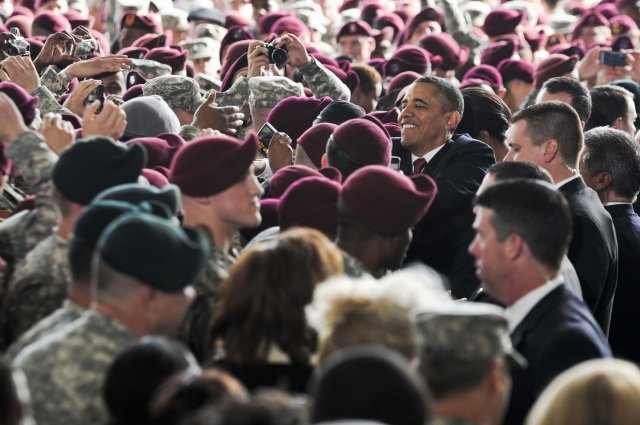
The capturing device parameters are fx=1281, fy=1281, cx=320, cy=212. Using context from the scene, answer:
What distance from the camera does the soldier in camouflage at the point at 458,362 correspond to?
3266mm

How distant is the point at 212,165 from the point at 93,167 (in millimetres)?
502

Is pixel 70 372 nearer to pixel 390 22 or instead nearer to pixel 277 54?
pixel 277 54

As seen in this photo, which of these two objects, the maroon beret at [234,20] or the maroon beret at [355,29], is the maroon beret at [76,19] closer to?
the maroon beret at [234,20]

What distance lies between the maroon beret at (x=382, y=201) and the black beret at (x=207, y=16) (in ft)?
27.4

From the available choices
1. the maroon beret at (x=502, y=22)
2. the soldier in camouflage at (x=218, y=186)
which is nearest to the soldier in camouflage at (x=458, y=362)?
the soldier in camouflage at (x=218, y=186)

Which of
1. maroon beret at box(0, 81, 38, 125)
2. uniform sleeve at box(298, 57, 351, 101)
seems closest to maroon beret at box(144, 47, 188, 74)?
uniform sleeve at box(298, 57, 351, 101)

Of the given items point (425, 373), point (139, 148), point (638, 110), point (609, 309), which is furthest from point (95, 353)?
point (638, 110)

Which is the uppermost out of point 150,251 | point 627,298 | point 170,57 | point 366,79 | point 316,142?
point 150,251

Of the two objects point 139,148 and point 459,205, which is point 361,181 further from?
point 459,205

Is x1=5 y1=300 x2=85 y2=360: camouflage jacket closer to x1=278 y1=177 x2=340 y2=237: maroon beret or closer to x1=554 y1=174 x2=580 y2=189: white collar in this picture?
x1=278 y1=177 x2=340 y2=237: maroon beret

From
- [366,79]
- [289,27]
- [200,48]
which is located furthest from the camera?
[289,27]

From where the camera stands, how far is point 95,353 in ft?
11.9

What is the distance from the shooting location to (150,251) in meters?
3.74

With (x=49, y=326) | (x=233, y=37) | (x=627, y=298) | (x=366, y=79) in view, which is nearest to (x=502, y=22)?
(x=233, y=37)
